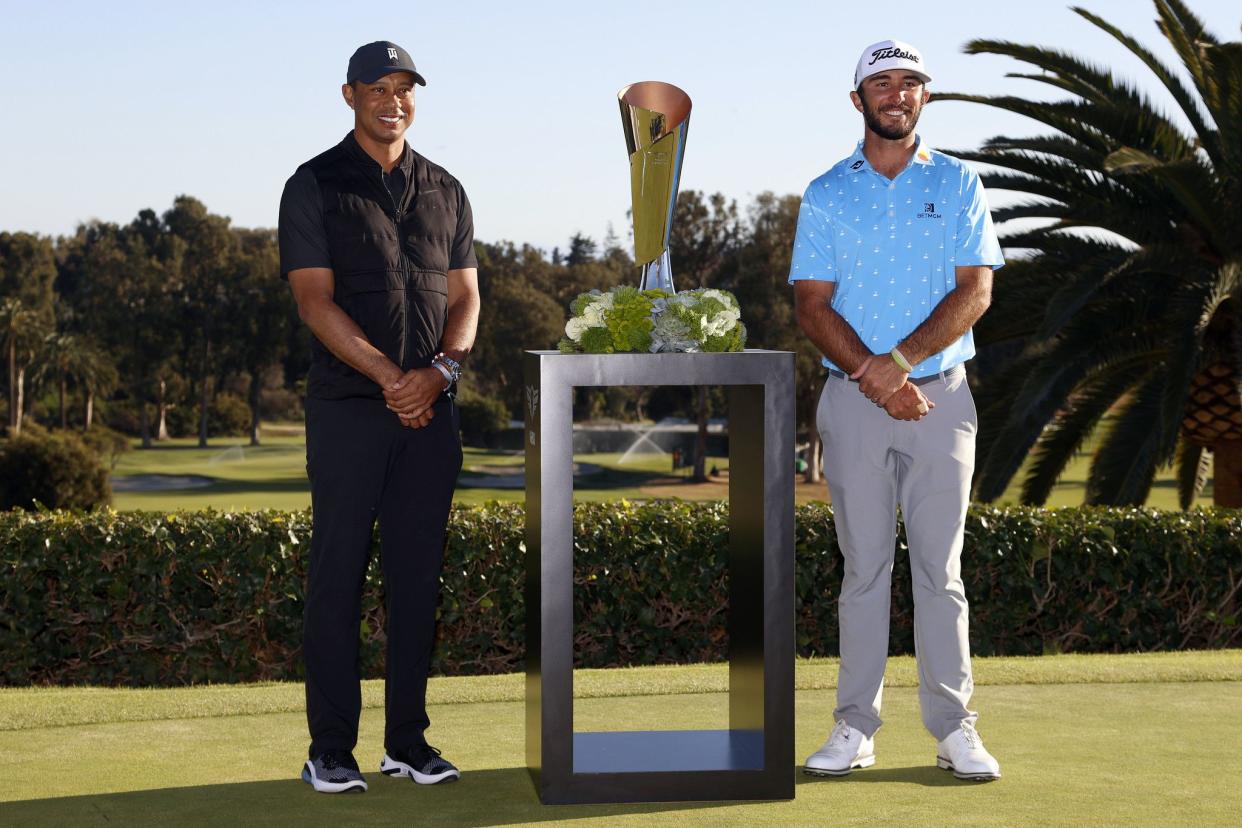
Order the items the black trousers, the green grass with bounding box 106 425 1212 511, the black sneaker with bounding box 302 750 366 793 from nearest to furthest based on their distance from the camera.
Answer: the black sneaker with bounding box 302 750 366 793
the black trousers
the green grass with bounding box 106 425 1212 511

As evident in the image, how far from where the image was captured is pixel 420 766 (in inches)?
186

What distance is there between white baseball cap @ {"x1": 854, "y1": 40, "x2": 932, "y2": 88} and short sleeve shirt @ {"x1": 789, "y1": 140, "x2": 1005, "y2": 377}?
29 centimetres

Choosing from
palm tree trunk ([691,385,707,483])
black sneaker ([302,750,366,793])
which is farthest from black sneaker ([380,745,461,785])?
palm tree trunk ([691,385,707,483])

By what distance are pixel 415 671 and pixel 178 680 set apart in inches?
161

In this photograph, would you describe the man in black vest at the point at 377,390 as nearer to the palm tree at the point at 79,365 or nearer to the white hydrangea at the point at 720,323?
the white hydrangea at the point at 720,323

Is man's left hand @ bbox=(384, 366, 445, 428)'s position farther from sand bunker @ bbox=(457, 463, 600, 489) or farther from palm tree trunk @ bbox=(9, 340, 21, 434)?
palm tree trunk @ bbox=(9, 340, 21, 434)

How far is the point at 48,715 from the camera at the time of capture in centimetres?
589

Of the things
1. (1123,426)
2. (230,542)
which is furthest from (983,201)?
(1123,426)

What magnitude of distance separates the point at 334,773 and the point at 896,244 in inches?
93.3

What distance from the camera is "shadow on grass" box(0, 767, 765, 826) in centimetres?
425

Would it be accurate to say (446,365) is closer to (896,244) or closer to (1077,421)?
(896,244)

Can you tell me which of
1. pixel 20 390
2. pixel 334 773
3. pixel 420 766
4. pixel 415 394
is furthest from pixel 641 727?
pixel 20 390

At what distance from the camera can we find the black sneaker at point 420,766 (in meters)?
4.68

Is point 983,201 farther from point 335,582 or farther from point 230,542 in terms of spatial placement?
point 230,542
